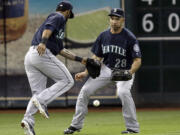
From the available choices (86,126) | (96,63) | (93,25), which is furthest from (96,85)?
(93,25)

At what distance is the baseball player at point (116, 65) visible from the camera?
9883 millimetres

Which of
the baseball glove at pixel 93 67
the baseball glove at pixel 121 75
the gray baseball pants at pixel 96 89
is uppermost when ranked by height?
the baseball glove at pixel 93 67

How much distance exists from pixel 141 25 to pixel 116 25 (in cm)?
549

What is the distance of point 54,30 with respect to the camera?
9367mm

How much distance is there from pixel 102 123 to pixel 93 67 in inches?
101

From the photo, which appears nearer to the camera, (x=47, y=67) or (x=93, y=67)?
(x=47, y=67)

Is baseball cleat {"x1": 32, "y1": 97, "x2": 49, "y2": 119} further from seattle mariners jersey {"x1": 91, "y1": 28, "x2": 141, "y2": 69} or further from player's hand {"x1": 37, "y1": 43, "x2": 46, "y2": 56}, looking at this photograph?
seattle mariners jersey {"x1": 91, "y1": 28, "x2": 141, "y2": 69}

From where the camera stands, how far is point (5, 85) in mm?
15461

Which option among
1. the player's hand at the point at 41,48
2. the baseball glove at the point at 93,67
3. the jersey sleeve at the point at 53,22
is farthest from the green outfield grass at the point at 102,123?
the jersey sleeve at the point at 53,22

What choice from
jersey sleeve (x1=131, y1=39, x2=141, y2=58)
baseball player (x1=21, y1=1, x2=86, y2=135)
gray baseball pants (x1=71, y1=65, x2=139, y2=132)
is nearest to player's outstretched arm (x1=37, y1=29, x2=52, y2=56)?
baseball player (x1=21, y1=1, x2=86, y2=135)

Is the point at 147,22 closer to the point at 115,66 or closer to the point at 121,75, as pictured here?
the point at 115,66

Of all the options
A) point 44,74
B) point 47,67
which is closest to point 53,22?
point 47,67

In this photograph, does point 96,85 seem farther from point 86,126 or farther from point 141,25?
point 141,25

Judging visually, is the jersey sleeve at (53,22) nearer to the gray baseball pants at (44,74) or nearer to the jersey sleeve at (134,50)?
the gray baseball pants at (44,74)
